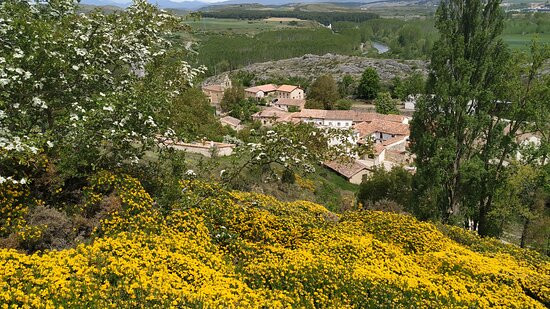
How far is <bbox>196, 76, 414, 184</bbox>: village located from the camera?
4831 cm

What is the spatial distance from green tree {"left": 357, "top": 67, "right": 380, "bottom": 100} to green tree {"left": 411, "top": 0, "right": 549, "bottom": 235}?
97.8m

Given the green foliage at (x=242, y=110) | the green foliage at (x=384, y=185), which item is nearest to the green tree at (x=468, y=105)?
the green foliage at (x=384, y=185)

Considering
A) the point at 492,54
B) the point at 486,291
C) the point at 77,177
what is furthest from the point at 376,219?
the point at 492,54

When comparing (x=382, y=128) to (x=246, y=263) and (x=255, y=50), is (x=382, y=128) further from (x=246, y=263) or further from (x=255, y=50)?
(x=255, y=50)

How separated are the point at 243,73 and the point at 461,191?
12995 cm

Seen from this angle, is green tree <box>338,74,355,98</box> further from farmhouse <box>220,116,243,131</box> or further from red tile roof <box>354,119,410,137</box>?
farmhouse <box>220,116,243,131</box>

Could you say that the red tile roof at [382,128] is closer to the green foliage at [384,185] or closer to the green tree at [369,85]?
the green foliage at [384,185]

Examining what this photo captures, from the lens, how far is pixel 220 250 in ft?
34.8

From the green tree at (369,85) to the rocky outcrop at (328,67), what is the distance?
65.6ft

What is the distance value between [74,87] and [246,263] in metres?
6.73

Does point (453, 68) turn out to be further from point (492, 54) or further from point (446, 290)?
point (446, 290)

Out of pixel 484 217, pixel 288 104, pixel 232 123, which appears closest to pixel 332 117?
pixel 232 123

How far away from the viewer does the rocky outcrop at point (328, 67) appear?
146250 millimetres

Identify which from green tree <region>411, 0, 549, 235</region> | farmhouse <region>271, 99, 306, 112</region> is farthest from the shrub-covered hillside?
farmhouse <region>271, 99, 306, 112</region>
